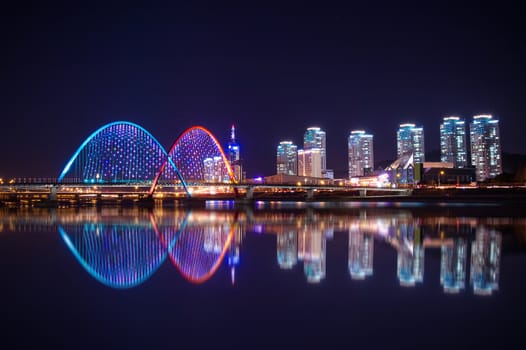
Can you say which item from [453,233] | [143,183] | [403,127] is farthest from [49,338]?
[403,127]

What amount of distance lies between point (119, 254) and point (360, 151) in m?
181

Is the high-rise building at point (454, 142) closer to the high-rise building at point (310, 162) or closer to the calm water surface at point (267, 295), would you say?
the high-rise building at point (310, 162)

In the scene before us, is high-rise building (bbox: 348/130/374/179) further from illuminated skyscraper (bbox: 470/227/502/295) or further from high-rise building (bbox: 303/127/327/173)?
illuminated skyscraper (bbox: 470/227/502/295)

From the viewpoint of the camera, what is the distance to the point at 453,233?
1873cm

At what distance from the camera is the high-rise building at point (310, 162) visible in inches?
7049

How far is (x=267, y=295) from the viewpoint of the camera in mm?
8492

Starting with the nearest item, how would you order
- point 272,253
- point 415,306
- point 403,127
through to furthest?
point 415,306
point 272,253
point 403,127

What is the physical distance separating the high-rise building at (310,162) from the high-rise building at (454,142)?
46064 millimetres

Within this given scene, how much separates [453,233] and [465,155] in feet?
520

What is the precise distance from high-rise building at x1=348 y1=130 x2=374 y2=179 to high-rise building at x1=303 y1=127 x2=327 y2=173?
1183 centimetres

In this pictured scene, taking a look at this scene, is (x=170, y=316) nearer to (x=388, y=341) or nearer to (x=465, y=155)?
(x=388, y=341)

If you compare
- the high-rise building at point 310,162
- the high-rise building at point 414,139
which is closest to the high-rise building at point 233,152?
the high-rise building at point 310,162

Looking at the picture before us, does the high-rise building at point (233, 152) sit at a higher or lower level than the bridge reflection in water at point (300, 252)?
higher

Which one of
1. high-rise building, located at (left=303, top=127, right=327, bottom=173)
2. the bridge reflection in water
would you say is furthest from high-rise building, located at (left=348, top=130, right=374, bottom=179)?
the bridge reflection in water
